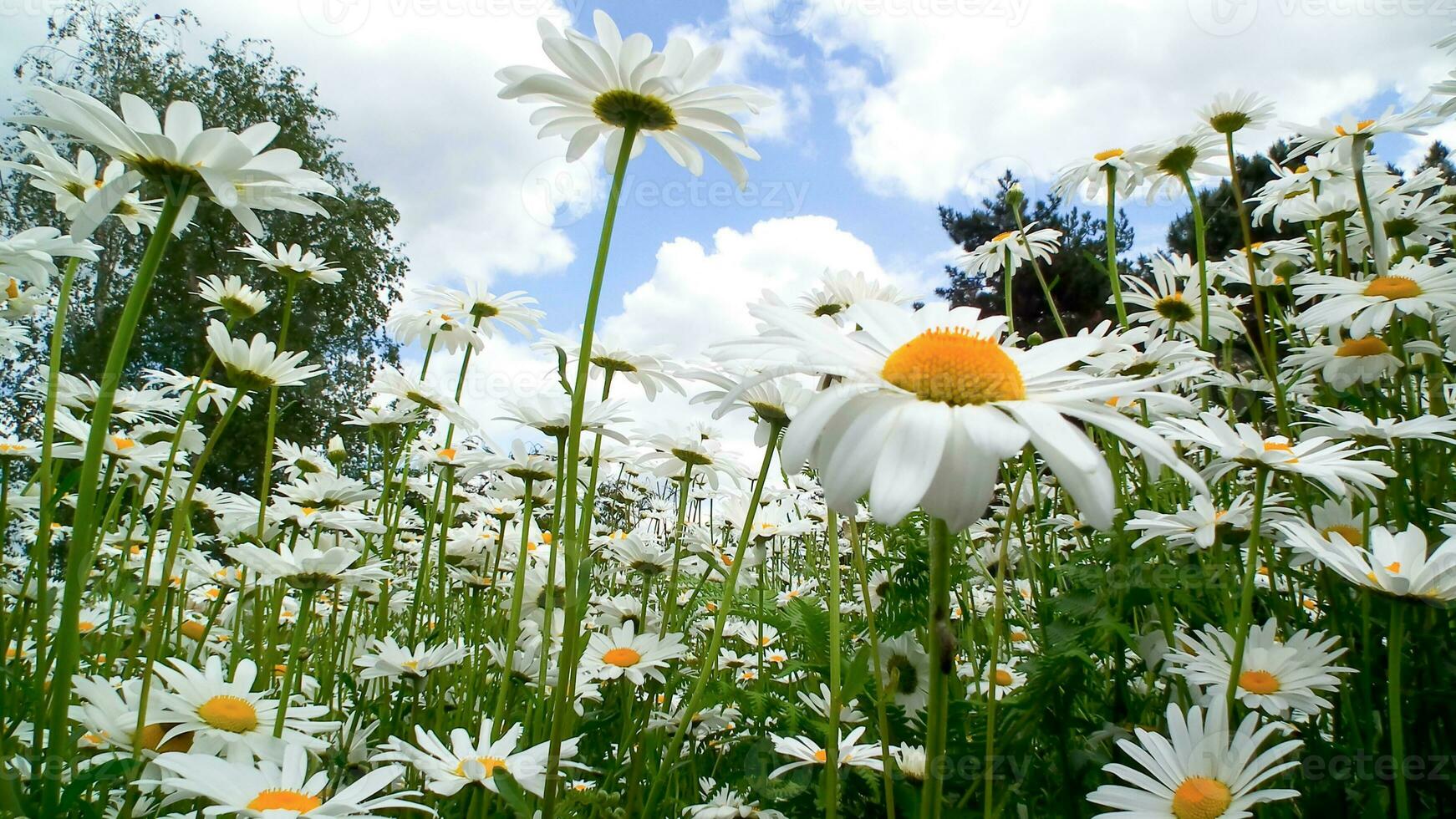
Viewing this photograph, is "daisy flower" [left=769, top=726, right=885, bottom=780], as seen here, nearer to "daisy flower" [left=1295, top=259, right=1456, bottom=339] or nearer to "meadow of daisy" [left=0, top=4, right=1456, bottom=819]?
"meadow of daisy" [left=0, top=4, right=1456, bottom=819]

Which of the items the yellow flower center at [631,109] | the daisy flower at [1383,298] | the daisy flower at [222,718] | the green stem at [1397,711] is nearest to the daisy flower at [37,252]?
the daisy flower at [222,718]

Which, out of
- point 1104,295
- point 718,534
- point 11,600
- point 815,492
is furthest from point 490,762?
point 1104,295

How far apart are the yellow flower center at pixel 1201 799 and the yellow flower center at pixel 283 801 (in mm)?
1089

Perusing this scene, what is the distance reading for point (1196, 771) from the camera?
1106mm

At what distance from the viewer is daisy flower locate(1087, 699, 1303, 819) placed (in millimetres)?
1040

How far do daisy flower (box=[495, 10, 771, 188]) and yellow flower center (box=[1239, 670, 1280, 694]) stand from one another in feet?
3.76

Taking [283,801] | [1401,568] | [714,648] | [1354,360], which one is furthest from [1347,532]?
[283,801]

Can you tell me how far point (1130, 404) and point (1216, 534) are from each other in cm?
43

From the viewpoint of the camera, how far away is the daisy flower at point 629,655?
1.71m

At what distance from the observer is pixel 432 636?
7.97 feet

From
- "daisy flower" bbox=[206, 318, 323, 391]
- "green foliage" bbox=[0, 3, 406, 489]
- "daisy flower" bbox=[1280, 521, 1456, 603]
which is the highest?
"green foliage" bbox=[0, 3, 406, 489]

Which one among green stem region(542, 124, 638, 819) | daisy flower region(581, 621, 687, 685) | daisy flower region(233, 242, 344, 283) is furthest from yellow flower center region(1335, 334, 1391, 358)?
daisy flower region(233, 242, 344, 283)

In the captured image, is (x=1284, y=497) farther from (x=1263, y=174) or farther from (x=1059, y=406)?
(x=1263, y=174)

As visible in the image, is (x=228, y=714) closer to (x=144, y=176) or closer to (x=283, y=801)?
(x=283, y=801)
